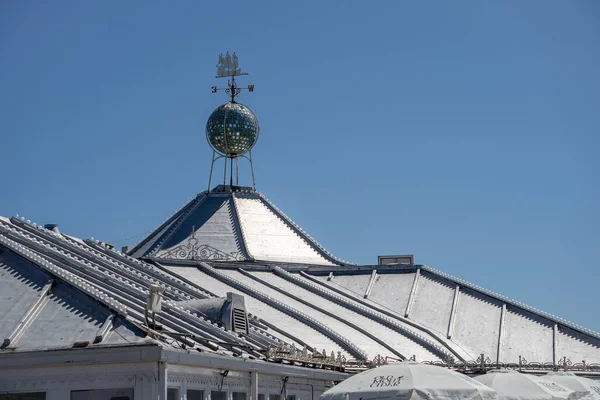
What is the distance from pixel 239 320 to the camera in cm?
3038

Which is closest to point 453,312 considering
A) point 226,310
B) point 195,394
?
point 226,310

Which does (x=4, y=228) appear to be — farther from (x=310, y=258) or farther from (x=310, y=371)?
(x=310, y=258)

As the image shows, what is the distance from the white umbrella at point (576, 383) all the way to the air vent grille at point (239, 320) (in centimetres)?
1038

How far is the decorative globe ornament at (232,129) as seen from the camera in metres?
53.2

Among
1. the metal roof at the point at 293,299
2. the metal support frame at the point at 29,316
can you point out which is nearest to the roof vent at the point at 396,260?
the metal roof at the point at 293,299

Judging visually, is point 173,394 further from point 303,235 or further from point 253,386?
point 303,235

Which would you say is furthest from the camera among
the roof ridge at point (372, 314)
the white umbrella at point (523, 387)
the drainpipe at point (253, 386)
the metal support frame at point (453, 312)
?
the metal support frame at point (453, 312)

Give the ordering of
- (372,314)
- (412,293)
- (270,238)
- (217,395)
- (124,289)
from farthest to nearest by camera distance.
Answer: (270,238) → (412,293) → (372,314) → (124,289) → (217,395)

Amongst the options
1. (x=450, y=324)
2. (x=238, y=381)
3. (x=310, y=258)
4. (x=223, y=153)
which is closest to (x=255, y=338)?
(x=238, y=381)

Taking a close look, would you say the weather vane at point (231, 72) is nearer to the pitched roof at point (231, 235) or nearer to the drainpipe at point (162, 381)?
the pitched roof at point (231, 235)

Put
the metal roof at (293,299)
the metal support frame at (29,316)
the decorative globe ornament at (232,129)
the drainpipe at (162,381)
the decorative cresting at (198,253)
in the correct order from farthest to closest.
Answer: the decorative globe ornament at (232,129)
the decorative cresting at (198,253)
the metal roof at (293,299)
the metal support frame at (29,316)
the drainpipe at (162,381)

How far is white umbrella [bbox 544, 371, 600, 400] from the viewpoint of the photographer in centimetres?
3478

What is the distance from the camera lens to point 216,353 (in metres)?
25.1

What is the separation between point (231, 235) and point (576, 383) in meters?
18.1
